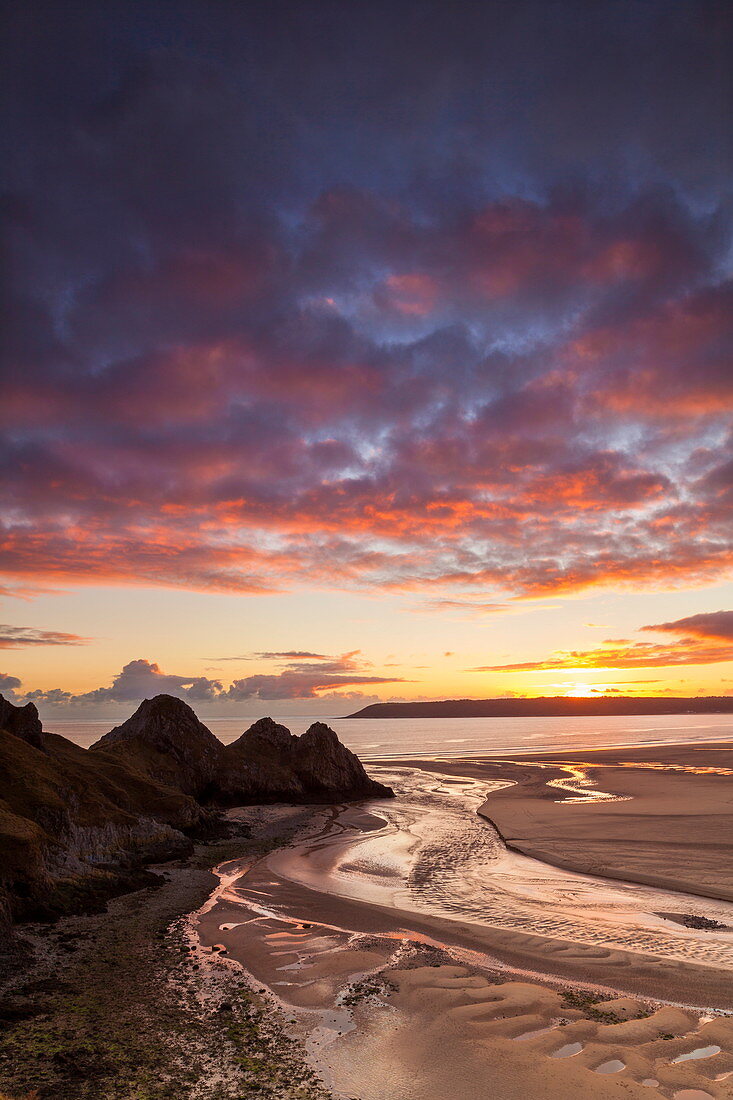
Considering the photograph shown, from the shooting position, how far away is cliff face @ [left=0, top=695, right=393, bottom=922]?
1526 centimetres

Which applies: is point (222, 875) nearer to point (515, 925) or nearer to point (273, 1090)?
point (515, 925)

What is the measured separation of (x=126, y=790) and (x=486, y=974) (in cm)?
1792

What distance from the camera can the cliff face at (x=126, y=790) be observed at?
15.3m

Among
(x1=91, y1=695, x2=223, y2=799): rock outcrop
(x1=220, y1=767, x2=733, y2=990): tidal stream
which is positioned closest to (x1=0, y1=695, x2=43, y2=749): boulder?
(x1=91, y1=695, x2=223, y2=799): rock outcrop

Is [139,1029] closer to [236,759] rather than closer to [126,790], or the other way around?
[126,790]

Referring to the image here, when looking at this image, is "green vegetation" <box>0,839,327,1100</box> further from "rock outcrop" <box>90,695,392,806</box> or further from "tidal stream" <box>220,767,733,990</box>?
"rock outcrop" <box>90,695,392,806</box>

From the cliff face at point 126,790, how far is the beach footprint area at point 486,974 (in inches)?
144

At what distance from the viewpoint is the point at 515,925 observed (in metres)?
14.2

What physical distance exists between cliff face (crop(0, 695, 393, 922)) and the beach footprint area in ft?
12.0

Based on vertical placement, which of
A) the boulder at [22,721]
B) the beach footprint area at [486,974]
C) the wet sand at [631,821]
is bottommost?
the wet sand at [631,821]

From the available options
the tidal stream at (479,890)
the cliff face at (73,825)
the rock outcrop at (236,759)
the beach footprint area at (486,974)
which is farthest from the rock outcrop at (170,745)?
the beach footprint area at (486,974)

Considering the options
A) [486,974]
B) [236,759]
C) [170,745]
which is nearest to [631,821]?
[486,974]

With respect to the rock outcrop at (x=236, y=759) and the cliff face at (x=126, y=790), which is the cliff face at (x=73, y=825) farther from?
the rock outcrop at (x=236, y=759)

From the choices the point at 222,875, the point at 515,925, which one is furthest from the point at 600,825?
the point at 222,875
